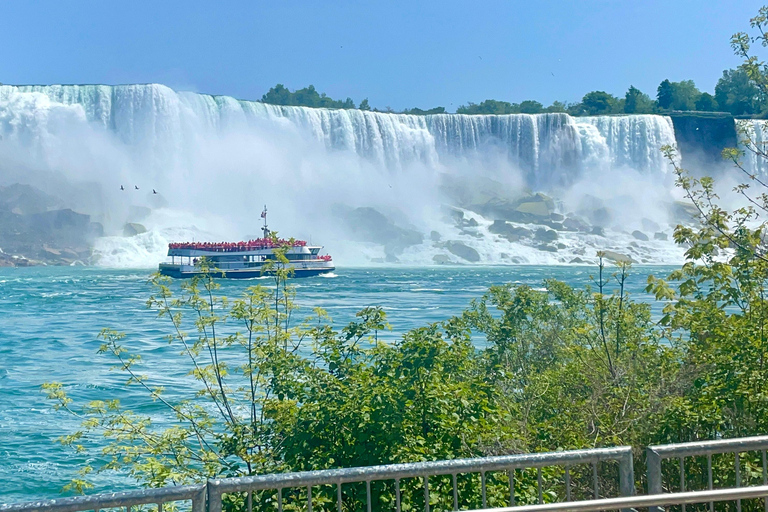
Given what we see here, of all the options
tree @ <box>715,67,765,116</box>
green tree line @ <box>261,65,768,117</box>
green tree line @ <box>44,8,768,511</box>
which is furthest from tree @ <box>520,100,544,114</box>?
green tree line @ <box>44,8,768,511</box>

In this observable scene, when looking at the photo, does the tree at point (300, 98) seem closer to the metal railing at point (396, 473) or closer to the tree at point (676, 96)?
the tree at point (676, 96)

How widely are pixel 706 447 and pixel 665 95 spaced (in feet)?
374

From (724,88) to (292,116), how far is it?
62330mm

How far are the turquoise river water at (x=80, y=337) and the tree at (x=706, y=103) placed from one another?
63108 millimetres

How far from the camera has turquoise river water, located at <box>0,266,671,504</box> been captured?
1159 cm

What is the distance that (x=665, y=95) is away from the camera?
10744 centimetres

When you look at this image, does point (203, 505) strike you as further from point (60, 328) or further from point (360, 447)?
point (60, 328)

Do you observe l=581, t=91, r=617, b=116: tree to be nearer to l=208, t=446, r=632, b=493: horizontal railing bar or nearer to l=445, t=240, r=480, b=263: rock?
l=445, t=240, r=480, b=263: rock

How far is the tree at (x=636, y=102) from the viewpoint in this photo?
350ft

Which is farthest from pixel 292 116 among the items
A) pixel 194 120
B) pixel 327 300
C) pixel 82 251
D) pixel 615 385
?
pixel 615 385

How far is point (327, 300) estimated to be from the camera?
34469 millimetres

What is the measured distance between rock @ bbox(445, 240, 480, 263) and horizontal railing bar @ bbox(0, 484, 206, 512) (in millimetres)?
71509

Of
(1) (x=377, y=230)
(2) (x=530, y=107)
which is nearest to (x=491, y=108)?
(2) (x=530, y=107)

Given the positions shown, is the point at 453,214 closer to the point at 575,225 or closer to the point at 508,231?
the point at 508,231
